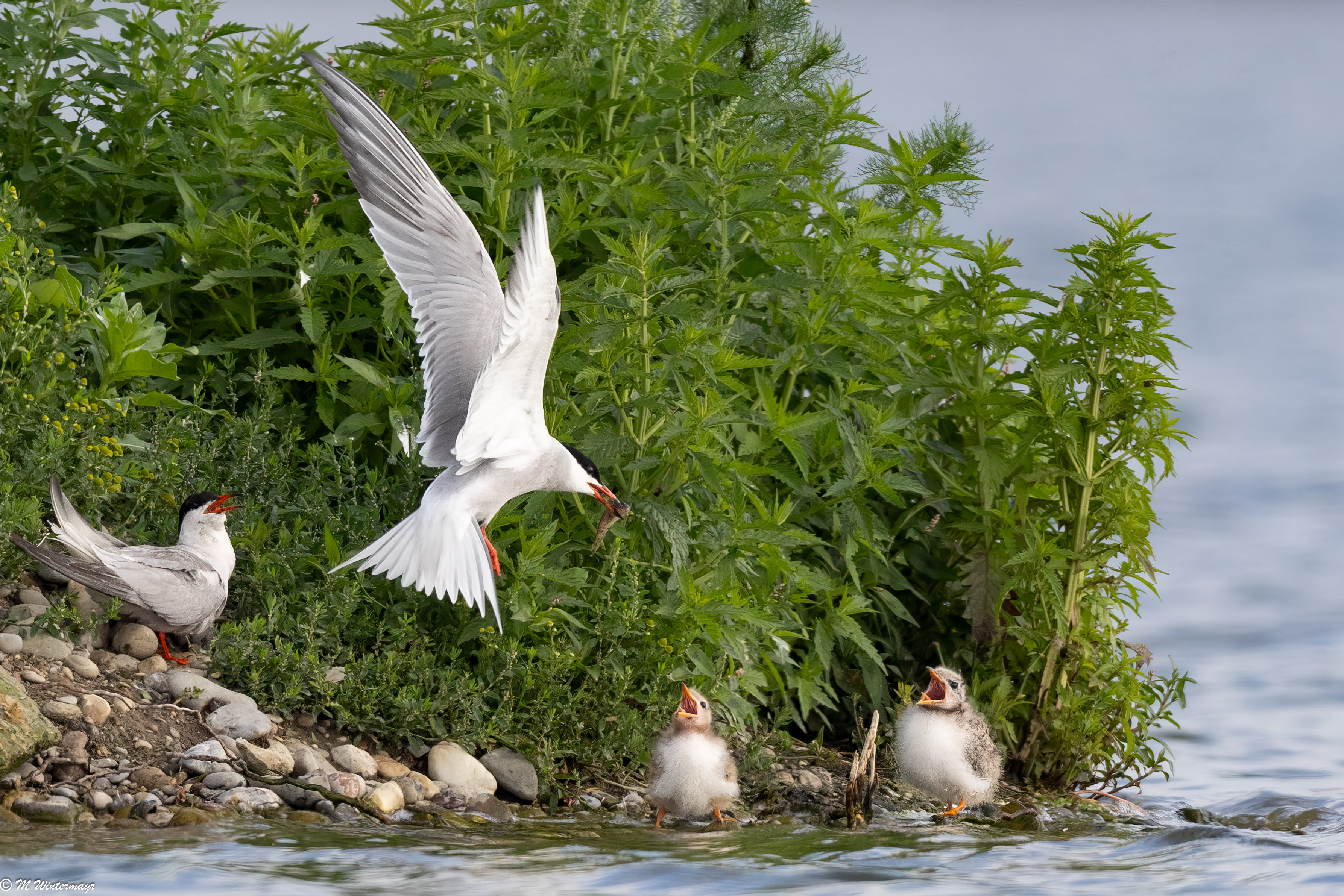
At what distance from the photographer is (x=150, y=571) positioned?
533 centimetres

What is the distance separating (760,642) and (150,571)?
8.75 feet

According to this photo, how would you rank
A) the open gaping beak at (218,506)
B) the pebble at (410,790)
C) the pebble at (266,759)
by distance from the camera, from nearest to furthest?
the pebble at (266,759), the pebble at (410,790), the open gaping beak at (218,506)

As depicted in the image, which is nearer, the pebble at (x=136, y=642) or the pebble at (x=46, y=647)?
the pebble at (x=46, y=647)

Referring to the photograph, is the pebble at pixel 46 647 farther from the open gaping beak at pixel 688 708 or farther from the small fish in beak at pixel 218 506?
the open gaping beak at pixel 688 708

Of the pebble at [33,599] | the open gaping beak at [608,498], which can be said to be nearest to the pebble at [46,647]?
the pebble at [33,599]

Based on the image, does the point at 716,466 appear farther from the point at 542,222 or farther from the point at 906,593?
the point at 906,593

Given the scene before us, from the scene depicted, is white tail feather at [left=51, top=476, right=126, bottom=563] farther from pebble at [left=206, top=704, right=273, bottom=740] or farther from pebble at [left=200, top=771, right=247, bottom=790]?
pebble at [left=200, top=771, right=247, bottom=790]

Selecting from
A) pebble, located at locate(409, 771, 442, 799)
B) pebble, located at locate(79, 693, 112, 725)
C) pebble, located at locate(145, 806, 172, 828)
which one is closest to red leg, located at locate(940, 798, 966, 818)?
pebble, located at locate(409, 771, 442, 799)

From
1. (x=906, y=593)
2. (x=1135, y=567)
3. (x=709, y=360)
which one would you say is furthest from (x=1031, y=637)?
(x=709, y=360)

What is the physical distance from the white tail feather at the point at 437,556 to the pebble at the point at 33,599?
5.77 feet

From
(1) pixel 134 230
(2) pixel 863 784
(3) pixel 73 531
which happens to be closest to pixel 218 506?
(3) pixel 73 531

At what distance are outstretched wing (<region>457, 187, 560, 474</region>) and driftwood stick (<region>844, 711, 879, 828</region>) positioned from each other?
1.81 metres

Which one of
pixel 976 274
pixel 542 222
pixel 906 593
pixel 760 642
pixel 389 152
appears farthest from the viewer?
pixel 906 593

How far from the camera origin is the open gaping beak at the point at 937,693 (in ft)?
19.0
